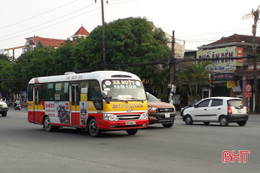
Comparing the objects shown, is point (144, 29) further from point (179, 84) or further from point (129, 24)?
point (179, 84)

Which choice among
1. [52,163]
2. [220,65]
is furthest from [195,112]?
[220,65]

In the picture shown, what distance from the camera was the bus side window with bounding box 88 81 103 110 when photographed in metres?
15.0

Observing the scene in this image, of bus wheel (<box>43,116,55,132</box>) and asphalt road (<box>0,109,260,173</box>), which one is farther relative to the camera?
bus wheel (<box>43,116,55,132</box>)

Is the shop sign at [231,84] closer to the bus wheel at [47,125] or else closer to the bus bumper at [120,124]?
the bus wheel at [47,125]

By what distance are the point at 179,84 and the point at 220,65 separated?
16.8 ft

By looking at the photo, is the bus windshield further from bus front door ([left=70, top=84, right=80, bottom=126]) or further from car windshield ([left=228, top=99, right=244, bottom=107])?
car windshield ([left=228, top=99, right=244, bottom=107])

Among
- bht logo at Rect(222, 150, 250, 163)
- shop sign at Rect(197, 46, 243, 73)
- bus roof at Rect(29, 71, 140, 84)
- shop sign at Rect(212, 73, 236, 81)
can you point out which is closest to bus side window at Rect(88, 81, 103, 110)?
bus roof at Rect(29, 71, 140, 84)

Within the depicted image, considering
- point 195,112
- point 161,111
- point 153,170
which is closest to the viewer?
point 153,170

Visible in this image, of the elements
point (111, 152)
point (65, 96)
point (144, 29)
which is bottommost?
point (111, 152)

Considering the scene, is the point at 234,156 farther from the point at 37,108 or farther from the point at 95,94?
the point at 37,108

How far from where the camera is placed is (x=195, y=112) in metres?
22.4

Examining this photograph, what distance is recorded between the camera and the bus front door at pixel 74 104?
1649 centimetres

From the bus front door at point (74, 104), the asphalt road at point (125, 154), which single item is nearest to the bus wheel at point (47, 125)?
the bus front door at point (74, 104)

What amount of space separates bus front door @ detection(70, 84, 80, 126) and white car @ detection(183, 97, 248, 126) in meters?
8.20
